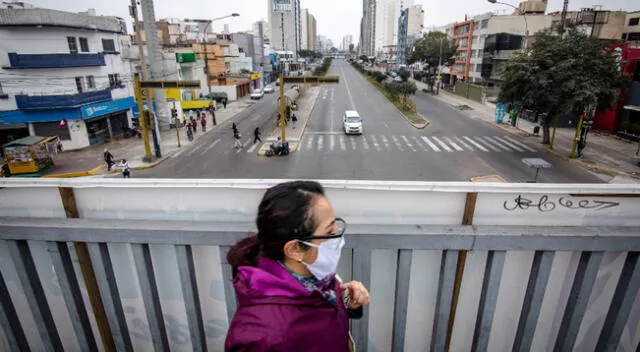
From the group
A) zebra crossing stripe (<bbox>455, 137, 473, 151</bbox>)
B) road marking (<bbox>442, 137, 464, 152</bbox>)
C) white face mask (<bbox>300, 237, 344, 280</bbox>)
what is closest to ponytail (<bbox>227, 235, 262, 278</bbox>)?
white face mask (<bbox>300, 237, 344, 280</bbox>)

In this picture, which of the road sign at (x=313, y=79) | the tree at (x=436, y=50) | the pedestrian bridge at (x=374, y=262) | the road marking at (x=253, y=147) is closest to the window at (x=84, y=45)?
the road marking at (x=253, y=147)

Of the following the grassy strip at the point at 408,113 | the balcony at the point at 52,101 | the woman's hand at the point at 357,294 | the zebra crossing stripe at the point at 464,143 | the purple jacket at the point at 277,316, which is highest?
the purple jacket at the point at 277,316

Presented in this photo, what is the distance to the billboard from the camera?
513 ft

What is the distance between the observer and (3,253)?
269 centimetres

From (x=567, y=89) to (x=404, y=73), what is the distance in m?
47.3

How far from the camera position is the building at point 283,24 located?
15738cm

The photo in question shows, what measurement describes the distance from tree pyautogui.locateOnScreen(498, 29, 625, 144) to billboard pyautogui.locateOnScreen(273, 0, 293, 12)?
15472cm

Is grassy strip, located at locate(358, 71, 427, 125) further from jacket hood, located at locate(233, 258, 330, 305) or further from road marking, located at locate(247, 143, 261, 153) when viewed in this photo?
jacket hood, located at locate(233, 258, 330, 305)

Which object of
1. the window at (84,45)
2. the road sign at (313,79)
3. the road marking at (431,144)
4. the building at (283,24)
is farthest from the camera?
→ the building at (283,24)

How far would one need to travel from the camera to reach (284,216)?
1522 mm

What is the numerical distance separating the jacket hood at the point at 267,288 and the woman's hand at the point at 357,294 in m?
0.46

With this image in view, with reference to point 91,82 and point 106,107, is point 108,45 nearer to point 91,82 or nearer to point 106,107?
point 91,82

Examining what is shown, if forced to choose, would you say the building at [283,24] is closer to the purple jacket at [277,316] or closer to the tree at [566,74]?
the tree at [566,74]

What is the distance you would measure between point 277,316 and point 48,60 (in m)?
25.3
